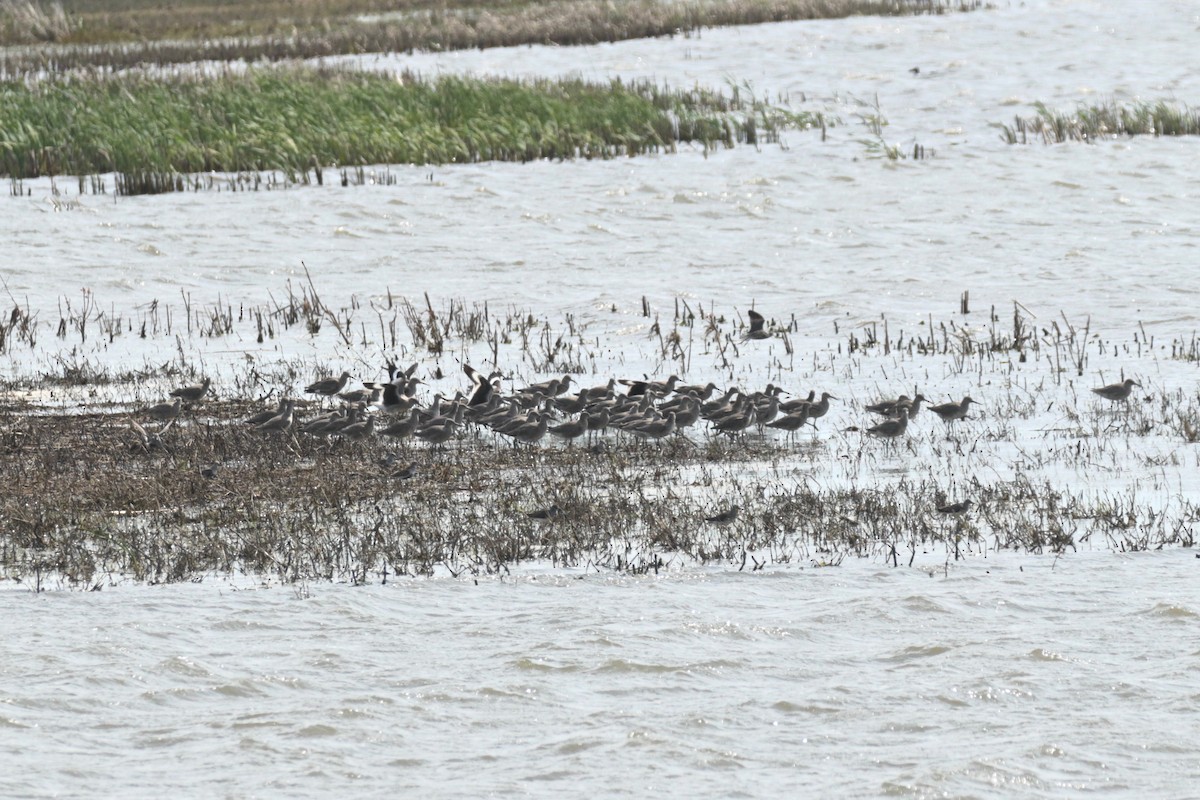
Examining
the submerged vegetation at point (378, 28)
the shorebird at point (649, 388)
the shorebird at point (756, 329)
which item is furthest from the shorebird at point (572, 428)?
the submerged vegetation at point (378, 28)

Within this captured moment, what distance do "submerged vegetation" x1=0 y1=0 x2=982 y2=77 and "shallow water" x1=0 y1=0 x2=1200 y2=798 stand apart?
18.1 metres

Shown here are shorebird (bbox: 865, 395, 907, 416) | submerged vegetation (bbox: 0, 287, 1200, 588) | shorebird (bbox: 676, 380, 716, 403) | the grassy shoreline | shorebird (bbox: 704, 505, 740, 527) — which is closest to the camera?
the grassy shoreline

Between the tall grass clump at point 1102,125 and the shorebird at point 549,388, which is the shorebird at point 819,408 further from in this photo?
the tall grass clump at point 1102,125

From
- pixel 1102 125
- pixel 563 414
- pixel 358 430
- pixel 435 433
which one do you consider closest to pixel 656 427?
→ pixel 563 414

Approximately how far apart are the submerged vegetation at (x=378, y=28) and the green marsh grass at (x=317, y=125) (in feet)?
35.8

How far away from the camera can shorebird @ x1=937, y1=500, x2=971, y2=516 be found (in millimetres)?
9125

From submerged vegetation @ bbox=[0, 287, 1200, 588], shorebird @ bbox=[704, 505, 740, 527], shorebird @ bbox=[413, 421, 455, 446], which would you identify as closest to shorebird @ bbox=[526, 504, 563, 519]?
submerged vegetation @ bbox=[0, 287, 1200, 588]

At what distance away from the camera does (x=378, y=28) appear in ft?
151

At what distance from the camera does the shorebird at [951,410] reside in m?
11.8

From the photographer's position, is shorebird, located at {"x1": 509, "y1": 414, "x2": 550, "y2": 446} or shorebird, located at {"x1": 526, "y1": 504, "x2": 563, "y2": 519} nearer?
shorebird, located at {"x1": 526, "y1": 504, "x2": 563, "y2": 519}

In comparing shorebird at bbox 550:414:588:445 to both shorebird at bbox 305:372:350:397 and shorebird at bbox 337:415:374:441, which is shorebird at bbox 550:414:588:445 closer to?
shorebird at bbox 337:415:374:441

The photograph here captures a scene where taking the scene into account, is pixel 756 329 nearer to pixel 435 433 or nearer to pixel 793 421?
pixel 793 421

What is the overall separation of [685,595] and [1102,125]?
73.5 ft

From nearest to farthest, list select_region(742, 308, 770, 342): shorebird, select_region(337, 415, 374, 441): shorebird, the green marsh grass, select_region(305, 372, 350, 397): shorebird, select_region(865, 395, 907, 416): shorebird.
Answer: select_region(337, 415, 374, 441): shorebird
select_region(865, 395, 907, 416): shorebird
select_region(305, 372, 350, 397): shorebird
select_region(742, 308, 770, 342): shorebird
the green marsh grass
